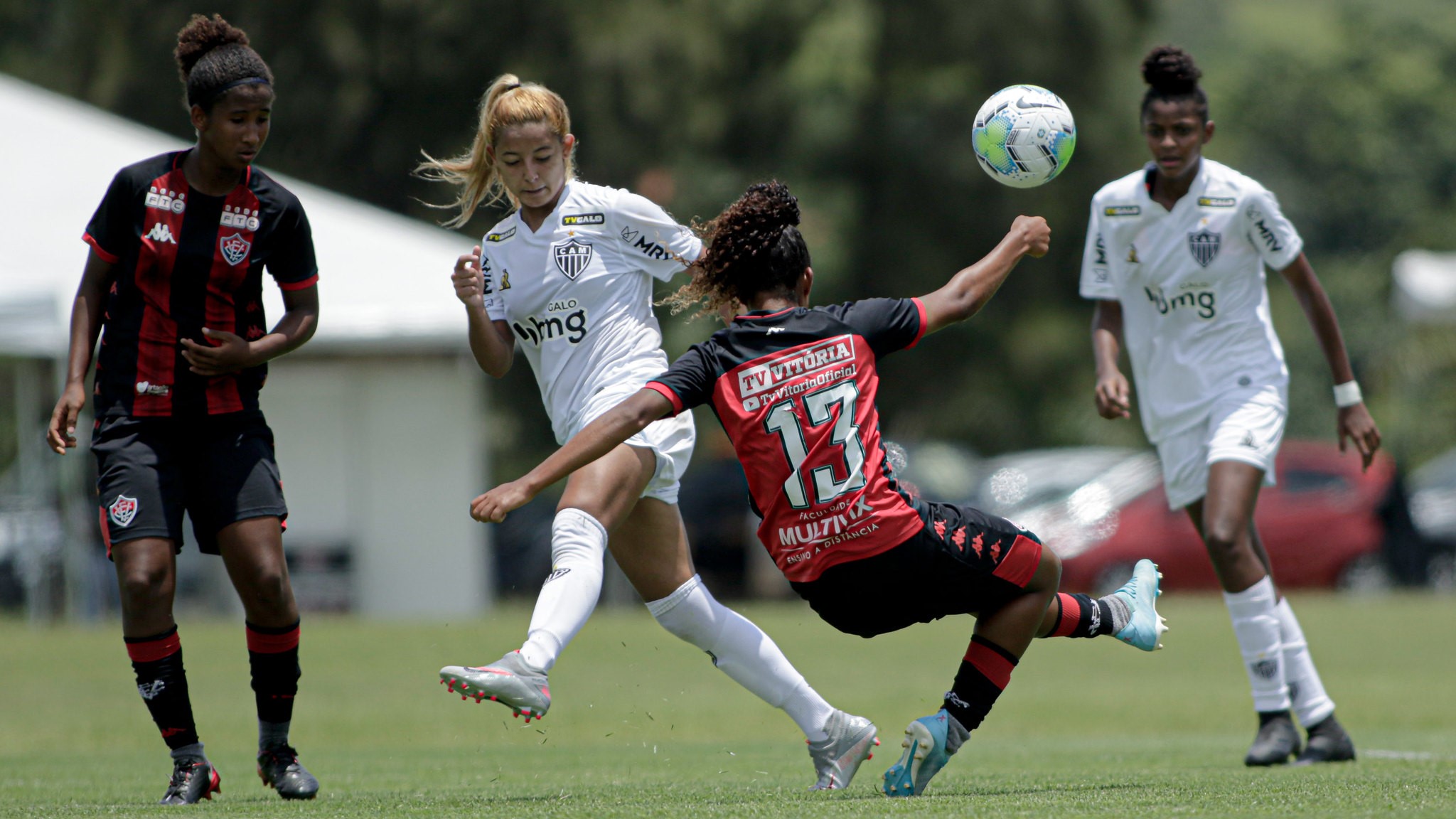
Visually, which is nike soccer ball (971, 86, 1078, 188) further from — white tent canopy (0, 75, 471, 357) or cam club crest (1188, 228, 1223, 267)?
white tent canopy (0, 75, 471, 357)

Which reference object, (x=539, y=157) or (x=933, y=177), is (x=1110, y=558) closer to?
(x=933, y=177)

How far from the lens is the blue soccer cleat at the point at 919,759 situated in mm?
5004

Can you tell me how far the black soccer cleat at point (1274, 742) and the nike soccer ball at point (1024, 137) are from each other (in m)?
2.35

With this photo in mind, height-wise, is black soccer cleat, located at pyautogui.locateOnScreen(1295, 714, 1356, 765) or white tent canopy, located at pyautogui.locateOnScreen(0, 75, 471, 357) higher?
white tent canopy, located at pyautogui.locateOnScreen(0, 75, 471, 357)

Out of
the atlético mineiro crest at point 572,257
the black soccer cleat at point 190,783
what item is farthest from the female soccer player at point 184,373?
the atlético mineiro crest at point 572,257

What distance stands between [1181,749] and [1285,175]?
2064 inches

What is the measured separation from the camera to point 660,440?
5.49 m

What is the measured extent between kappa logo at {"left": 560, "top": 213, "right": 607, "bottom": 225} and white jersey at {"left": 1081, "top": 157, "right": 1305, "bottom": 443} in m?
2.22

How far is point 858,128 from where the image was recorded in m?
28.1

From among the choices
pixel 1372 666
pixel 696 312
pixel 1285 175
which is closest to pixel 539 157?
pixel 696 312

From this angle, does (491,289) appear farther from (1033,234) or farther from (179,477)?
(1033,234)

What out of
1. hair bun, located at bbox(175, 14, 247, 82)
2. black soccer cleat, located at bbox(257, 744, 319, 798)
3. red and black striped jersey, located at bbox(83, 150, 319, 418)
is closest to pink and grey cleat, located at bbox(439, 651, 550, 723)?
black soccer cleat, located at bbox(257, 744, 319, 798)

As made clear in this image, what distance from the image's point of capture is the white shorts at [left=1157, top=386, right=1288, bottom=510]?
21.7 ft

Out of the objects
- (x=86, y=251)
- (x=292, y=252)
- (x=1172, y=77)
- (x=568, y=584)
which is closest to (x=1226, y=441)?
(x=1172, y=77)
